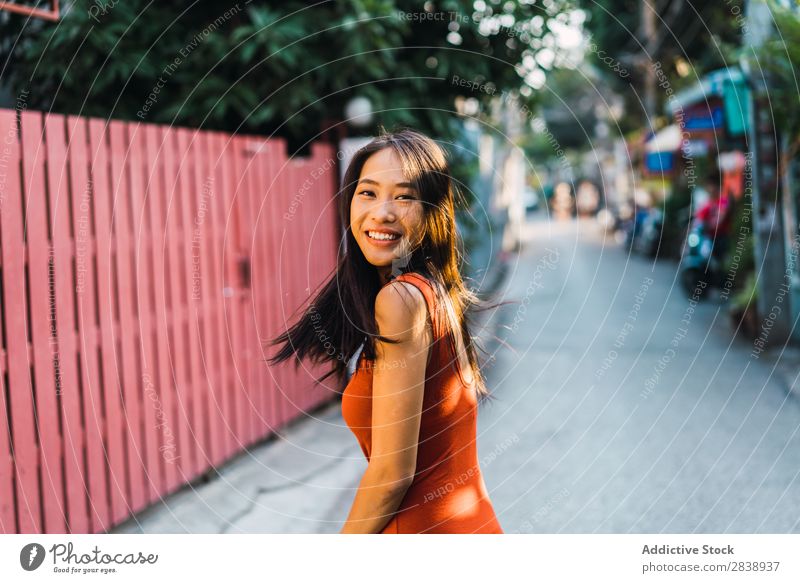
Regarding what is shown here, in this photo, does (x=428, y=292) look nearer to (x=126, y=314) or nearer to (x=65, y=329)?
(x=65, y=329)

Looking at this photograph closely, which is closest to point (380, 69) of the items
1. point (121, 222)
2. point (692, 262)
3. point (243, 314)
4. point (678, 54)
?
point (243, 314)

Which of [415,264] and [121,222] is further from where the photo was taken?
[121,222]

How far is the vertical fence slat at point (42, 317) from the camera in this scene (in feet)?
12.0

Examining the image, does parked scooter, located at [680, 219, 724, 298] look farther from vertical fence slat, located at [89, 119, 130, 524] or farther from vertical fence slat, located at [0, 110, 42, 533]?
vertical fence slat, located at [0, 110, 42, 533]

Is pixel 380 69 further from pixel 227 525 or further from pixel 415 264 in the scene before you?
pixel 415 264

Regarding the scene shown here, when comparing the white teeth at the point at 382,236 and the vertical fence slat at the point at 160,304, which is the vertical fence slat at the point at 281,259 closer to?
the vertical fence slat at the point at 160,304

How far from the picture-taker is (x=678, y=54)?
1938 cm

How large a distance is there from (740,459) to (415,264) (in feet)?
12.4

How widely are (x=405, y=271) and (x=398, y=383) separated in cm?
28

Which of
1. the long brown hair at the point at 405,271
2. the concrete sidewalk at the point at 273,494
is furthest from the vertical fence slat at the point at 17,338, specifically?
the long brown hair at the point at 405,271

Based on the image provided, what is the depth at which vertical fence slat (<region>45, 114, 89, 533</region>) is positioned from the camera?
12.5ft

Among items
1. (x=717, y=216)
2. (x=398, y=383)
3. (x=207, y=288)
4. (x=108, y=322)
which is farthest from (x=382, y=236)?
(x=717, y=216)

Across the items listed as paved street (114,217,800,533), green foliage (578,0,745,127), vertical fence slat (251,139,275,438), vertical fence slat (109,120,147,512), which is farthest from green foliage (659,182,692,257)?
vertical fence slat (109,120,147,512)

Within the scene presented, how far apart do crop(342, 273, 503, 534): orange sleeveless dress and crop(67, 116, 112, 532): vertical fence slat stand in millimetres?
2531
